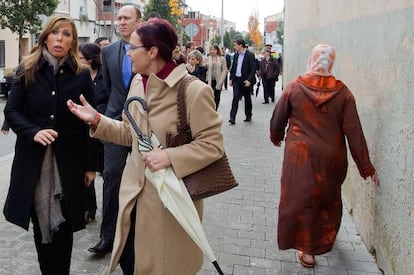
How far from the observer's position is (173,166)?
7.97 feet

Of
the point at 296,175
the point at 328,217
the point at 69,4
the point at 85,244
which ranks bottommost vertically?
the point at 85,244

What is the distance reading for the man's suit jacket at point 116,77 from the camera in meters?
4.05

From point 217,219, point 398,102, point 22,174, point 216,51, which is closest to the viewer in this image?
point 22,174

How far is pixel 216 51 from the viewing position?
494 inches

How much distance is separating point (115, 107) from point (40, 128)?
3.43ft

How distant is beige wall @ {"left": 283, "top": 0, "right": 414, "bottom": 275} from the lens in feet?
11.3

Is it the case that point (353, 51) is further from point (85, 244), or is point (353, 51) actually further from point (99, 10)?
point (99, 10)

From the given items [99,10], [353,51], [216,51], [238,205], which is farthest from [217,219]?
[99,10]

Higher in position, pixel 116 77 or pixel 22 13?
pixel 22 13

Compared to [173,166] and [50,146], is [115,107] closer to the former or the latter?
[50,146]

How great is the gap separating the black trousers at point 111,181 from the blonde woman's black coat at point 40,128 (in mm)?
717

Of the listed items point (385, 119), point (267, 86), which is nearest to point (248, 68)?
point (267, 86)

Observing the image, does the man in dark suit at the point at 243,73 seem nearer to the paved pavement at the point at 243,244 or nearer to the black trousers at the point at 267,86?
the black trousers at the point at 267,86

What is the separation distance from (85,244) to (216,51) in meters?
8.78
